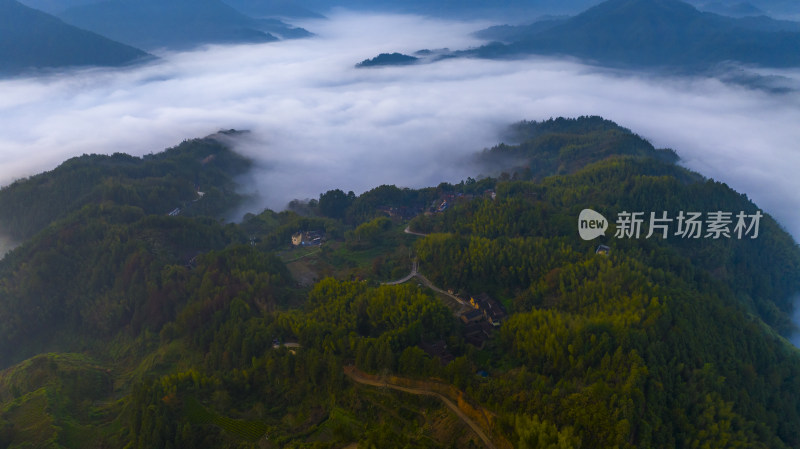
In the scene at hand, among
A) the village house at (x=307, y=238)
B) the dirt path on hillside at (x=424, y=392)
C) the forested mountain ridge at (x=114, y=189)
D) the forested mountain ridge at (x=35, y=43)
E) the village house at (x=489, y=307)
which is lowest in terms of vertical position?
the dirt path on hillside at (x=424, y=392)

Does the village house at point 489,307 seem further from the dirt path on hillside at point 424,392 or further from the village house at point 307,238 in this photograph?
the village house at point 307,238

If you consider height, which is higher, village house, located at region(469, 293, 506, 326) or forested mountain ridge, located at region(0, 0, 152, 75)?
forested mountain ridge, located at region(0, 0, 152, 75)

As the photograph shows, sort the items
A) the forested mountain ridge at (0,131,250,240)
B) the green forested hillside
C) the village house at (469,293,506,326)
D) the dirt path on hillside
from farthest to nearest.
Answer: the forested mountain ridge at (0,131,250,240)
the village house at (469,293,506,326)
the green forested hillside
the dirt path on hillside

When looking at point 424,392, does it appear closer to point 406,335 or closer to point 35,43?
point 406,335

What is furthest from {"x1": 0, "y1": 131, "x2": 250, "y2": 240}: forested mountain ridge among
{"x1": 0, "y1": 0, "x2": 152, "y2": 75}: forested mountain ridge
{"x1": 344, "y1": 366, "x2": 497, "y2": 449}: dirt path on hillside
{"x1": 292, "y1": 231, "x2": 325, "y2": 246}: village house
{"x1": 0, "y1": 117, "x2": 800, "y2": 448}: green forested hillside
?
{"x1": 0, "y1": 0, "x2": 152, "y2": 75}: forested mountain ridge

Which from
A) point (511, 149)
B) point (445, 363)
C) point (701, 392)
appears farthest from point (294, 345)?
point (511, 149)

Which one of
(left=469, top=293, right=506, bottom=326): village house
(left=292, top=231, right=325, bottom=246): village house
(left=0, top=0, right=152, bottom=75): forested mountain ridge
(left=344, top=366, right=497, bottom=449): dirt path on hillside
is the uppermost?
(left=0, top=0, right=152, bottom=75): forested mountain ridge

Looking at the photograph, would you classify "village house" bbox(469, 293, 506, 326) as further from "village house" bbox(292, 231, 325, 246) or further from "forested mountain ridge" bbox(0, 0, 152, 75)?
"forested mountain ridge" bbox(0, 0, 152, 75)

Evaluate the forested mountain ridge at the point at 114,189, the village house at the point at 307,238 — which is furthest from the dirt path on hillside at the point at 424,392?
the forested mountain ridge at the point at 114,189
